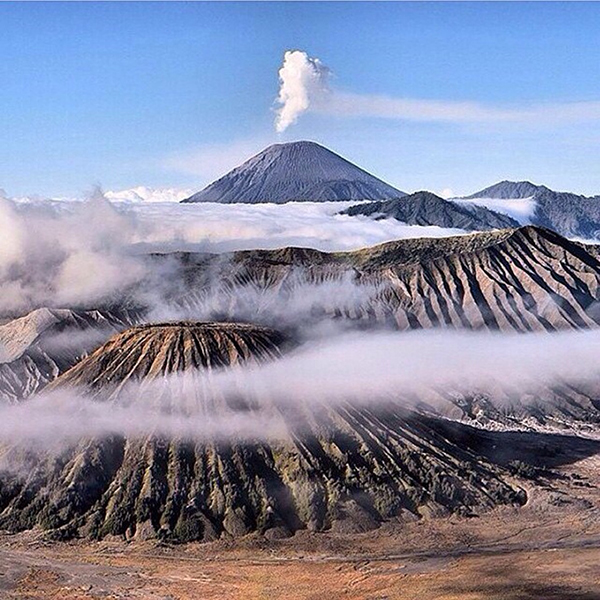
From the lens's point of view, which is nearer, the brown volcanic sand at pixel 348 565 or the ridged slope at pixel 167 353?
the brown volcanic sand at pixel 348 565

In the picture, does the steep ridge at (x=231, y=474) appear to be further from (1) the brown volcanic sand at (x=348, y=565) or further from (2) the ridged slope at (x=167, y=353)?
(1) the brown volcanic sand at (x=348, y=565)

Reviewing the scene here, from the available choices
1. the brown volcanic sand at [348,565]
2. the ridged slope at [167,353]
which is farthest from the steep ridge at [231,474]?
the brown volcanic sand at [348,565]

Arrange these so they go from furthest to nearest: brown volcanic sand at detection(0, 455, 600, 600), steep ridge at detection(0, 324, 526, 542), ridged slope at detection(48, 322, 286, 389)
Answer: ridged slope at detection(48, 322, 286, 389) < steep ridge at detection(0, 324, 526, 542) < brown volcanic sand at detection(0, 455, 600, 600)

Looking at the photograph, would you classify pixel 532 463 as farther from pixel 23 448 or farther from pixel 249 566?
pixel 23 448

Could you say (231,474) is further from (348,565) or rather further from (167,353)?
(167,353)

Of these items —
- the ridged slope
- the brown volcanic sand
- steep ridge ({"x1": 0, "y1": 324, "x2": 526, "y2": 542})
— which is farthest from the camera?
the ridged slope

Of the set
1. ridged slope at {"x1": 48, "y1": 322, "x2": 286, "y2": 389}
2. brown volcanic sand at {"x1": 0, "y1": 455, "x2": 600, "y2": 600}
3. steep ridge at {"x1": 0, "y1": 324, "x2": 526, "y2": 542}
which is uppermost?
ridged slope at {"x1": 48, "y1": 322, "x2": 286, "y2": 389}

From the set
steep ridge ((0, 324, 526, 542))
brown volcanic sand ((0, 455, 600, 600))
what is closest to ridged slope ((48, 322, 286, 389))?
steep ridge ((0, 324, 526, 542))

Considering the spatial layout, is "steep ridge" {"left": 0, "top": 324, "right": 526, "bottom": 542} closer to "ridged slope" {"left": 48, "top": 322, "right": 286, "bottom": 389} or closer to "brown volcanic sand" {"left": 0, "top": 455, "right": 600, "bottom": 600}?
"ridged slope" {"left": 48, "top": 322, "right": 286, "bottom": 389}
